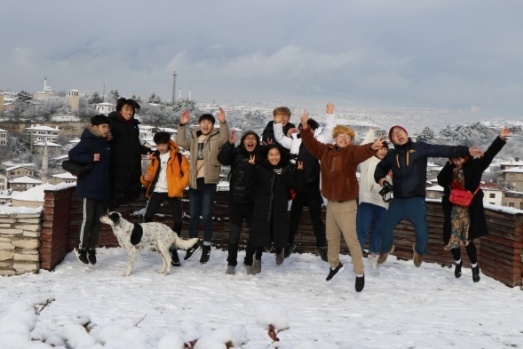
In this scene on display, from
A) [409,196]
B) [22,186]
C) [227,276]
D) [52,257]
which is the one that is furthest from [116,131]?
[22,186]

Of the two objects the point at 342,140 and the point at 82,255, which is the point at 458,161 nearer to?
the point at 342,140

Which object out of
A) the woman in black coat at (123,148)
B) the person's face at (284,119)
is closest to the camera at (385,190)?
the person's face at (284,119)

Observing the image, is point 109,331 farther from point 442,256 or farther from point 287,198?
point 442,256

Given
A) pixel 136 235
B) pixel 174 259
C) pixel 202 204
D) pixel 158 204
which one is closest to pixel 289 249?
pixel 202 204

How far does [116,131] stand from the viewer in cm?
680

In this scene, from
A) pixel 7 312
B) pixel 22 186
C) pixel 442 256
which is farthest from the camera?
pixel 22 186

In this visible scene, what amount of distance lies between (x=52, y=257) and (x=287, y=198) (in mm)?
3266

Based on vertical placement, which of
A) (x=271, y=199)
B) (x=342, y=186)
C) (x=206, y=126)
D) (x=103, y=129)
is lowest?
(x=271, y=199)

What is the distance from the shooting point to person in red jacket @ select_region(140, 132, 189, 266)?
268 inches

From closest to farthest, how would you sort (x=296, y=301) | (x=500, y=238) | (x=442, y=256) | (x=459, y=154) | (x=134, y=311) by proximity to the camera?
(x=134, y=311), (x=296, y=301), (x=459, y=154), (x=500, y=238), (x=442, y=256)

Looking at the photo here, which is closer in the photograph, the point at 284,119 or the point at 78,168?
the point at 78,168

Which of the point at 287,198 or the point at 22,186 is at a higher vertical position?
the point at 287,198

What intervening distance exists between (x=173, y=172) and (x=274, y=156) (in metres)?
1.47

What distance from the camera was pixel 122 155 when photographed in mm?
6848
